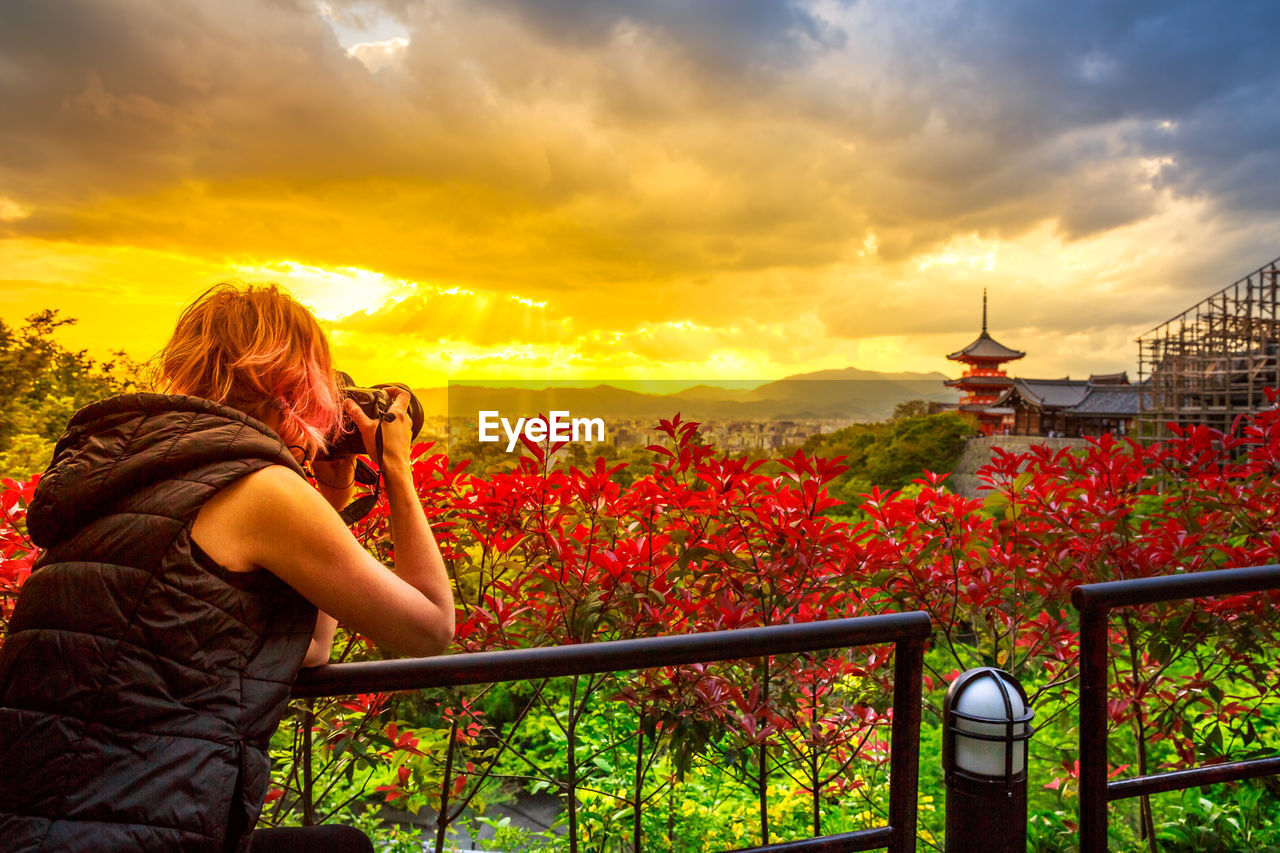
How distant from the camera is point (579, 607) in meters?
1.41

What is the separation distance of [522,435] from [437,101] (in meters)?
12.9

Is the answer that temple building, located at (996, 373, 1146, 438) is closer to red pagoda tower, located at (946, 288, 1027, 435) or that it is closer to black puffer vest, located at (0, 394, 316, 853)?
red pagoda tower, located at (946, 288, 1027, 435)

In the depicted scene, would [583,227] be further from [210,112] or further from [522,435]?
[522,435]

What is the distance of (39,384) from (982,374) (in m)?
35.5

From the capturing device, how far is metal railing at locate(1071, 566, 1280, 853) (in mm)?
1021

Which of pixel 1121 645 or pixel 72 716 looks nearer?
pixel 72 716

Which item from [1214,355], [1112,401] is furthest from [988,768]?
[1214,355]

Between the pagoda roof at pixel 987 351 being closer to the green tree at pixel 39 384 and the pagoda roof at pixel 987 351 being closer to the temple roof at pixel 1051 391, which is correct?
the temple roof at pixel 1051 391

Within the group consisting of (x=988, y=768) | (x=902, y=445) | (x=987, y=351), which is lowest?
(x=988, y=768)

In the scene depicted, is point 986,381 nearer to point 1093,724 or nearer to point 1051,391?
point 1051,391

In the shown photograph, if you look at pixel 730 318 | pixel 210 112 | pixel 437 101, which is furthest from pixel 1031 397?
pixel 210 112

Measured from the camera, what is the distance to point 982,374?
34906mm

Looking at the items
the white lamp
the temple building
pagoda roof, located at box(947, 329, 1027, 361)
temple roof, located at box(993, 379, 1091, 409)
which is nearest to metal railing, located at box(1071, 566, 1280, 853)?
the white lamp

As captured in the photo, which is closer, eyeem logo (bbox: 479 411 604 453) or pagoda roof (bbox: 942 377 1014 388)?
eyeem logo (bbox: 479 411 604 453)
